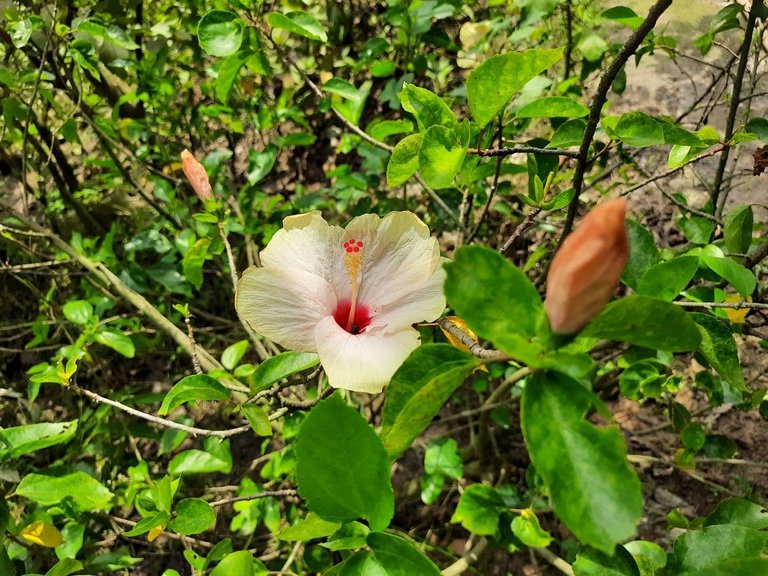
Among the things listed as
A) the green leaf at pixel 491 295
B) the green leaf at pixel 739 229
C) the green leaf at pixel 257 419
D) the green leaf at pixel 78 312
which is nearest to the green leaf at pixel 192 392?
the green leaf at pixel 257 419

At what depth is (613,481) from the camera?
1.50 ft

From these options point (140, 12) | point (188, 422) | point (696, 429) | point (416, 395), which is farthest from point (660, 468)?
point (140, 12)

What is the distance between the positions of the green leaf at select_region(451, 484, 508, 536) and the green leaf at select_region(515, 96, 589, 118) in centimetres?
85

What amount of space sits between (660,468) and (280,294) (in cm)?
158

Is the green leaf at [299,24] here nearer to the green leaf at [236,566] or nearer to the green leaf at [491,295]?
the green leaf at [491,295]

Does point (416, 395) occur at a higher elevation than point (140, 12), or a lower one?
lower

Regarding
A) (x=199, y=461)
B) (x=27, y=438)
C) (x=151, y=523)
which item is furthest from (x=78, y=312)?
(x=151, y=523)

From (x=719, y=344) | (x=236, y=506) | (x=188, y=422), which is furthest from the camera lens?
(x=188, y=422)

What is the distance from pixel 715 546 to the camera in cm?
77

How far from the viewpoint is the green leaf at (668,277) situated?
74 cm

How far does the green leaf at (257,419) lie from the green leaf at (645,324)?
0.56 metres

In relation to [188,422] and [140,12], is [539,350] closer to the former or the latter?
[188,422]

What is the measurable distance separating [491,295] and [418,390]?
116 mm

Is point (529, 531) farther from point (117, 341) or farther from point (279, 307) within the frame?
point (117, 341)
